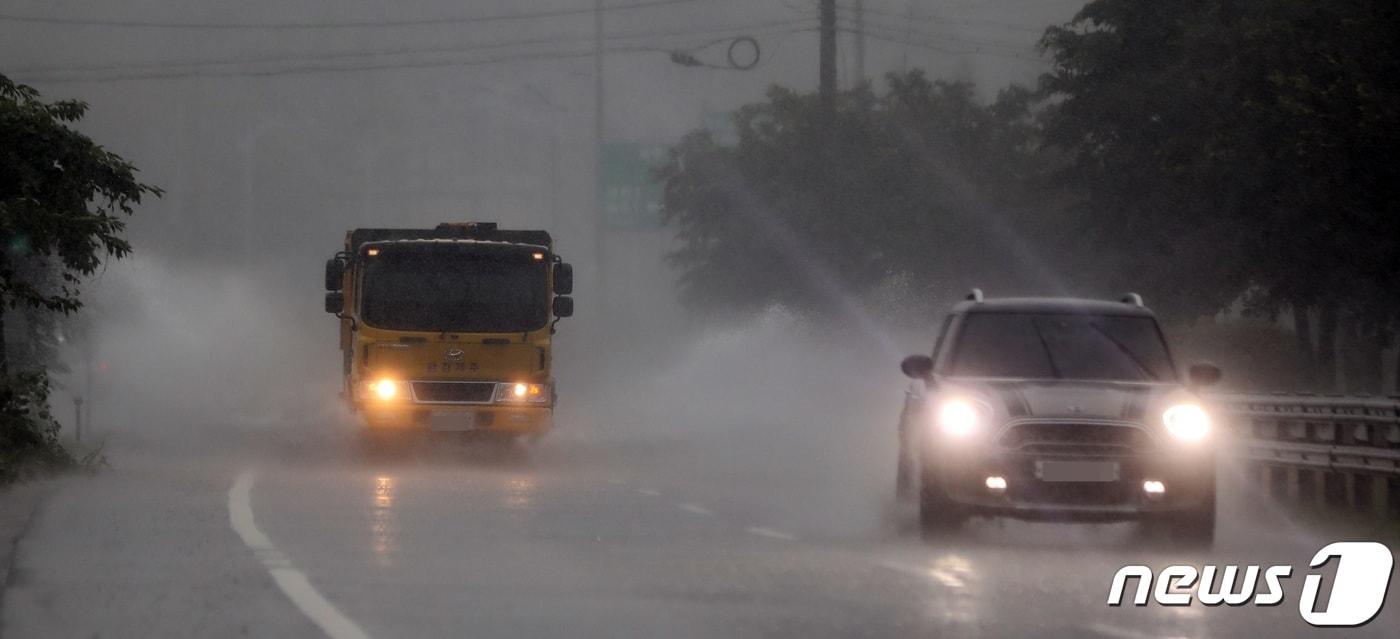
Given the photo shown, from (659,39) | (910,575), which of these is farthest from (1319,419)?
(659,39)

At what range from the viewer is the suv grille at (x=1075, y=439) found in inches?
653

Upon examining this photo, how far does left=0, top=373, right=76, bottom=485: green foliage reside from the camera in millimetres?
25812

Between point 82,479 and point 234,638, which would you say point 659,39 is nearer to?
point 82,479

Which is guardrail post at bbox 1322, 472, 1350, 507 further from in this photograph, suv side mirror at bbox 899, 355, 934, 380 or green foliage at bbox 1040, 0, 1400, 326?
green foliage at bbox 1040, 0, 1400, 326

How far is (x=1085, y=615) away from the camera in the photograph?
→ 41.4 ft

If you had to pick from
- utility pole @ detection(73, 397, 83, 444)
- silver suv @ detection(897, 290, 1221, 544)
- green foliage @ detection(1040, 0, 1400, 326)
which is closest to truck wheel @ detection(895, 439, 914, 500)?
silver suv @ detection(897, 290, 1221, 544)

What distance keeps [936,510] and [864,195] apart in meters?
50.8

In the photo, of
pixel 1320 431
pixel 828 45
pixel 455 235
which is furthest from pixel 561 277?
pixel 828 45

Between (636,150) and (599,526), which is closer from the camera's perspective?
(599,526)

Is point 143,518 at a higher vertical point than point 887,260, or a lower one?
lower

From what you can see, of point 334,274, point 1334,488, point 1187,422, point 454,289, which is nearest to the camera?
point 1187,422

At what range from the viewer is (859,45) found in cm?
8256

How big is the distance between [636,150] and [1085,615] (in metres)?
74.2

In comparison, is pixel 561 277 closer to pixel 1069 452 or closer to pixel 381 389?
pixel 381 389
